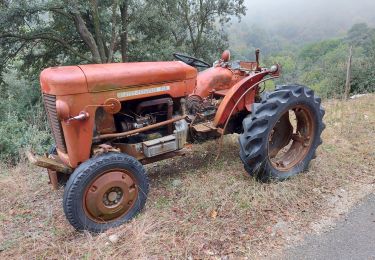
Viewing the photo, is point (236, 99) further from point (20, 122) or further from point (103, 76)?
point (20, 122)

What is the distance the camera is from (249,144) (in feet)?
12.2

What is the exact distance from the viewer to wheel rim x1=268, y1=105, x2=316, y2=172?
13.7ft

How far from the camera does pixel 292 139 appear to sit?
4449 mm

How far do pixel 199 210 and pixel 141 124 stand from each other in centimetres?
105

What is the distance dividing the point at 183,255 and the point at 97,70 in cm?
184

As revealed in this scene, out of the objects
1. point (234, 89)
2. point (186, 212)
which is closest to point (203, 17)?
point (234, 89)

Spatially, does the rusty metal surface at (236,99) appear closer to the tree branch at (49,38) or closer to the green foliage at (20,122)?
the green foliage at (20,122)

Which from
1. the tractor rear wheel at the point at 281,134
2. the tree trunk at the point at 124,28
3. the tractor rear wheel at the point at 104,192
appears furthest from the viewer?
the tree trunk at the point at 124,28

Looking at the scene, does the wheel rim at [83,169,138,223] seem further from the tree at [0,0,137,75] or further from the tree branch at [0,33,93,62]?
the tree branch at [0,33,93,62]

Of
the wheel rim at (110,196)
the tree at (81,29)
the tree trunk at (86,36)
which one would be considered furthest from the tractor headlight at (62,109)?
the tree trunk at (86,36)

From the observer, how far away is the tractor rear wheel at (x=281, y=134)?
3701mm

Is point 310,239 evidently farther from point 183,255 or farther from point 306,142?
point 306,142

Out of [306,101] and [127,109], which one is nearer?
[127,109]

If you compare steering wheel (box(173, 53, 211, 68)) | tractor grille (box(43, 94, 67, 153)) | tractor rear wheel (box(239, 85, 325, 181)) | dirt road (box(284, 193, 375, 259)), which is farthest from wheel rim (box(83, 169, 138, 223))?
steering wheel (box(173, 53, 211, 68))
